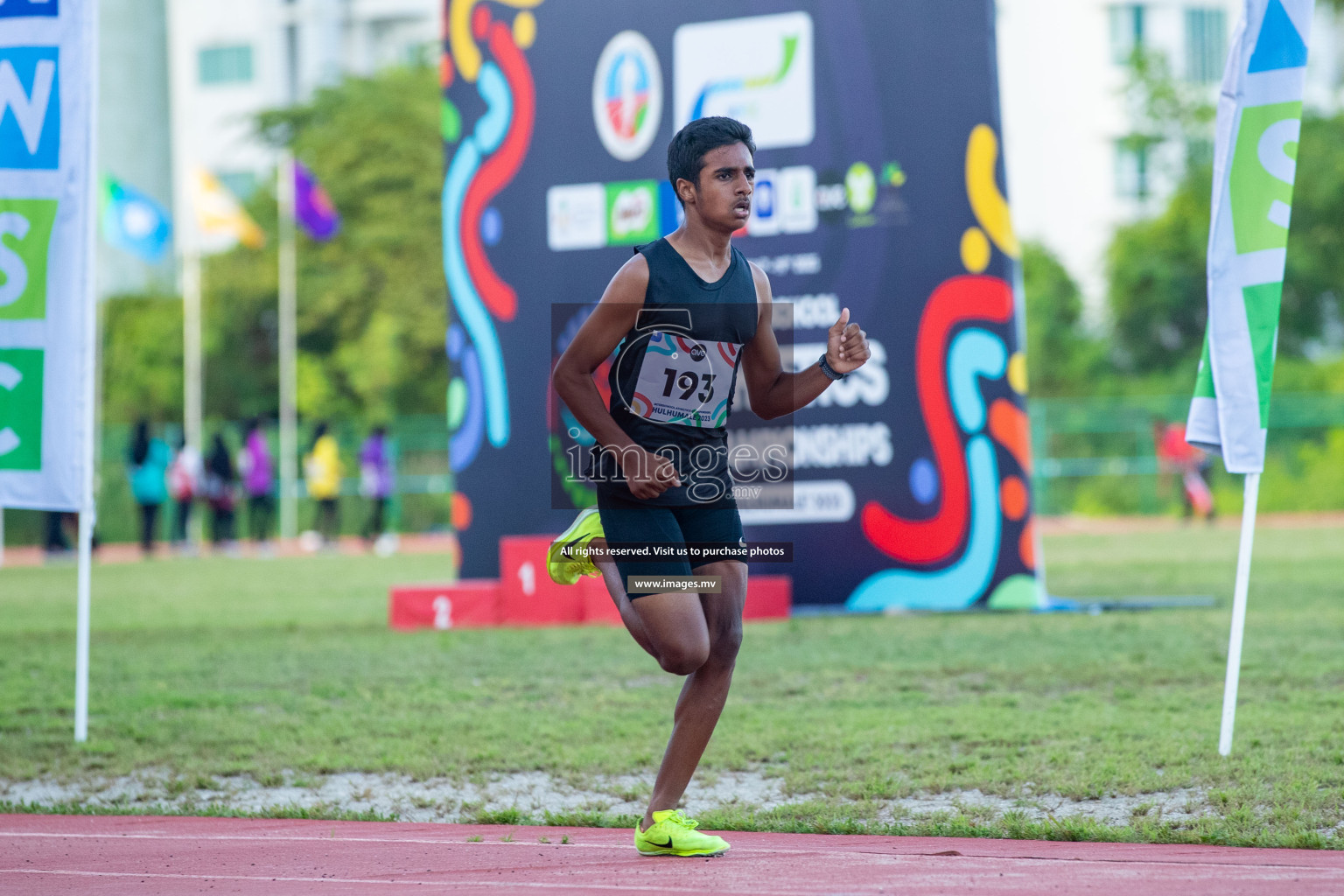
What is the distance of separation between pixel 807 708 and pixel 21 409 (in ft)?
13.8

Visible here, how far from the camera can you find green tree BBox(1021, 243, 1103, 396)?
129 feet

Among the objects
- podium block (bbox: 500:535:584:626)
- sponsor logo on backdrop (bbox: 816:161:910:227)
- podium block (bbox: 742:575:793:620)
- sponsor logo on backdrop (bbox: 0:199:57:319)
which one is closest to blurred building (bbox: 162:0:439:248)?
sponsor logo on backdrop (bbox: 816:161:910:227)

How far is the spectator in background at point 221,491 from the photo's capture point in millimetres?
25078

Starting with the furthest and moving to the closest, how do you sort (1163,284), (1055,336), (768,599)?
(1055,336)
(1163,284)
(768,599)

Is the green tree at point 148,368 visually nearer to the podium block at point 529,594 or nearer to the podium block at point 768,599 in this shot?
the podium block at point 529,594

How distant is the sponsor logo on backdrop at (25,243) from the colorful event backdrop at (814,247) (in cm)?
504

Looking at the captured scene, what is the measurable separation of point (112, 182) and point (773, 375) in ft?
83.6

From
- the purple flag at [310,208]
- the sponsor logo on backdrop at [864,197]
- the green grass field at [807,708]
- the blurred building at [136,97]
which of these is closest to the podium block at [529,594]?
the green grass field at [807,708]

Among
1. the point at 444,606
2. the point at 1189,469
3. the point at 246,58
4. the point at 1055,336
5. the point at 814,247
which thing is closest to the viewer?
the point at 444,606

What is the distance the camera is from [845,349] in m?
4.73

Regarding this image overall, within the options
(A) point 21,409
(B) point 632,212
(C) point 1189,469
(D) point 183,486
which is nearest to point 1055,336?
(C) point 1189,469

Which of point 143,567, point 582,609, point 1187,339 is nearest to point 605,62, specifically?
point 582,609

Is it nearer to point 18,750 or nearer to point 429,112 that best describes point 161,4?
point 429,112

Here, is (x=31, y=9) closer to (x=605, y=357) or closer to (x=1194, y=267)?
(x=605, y=357)
